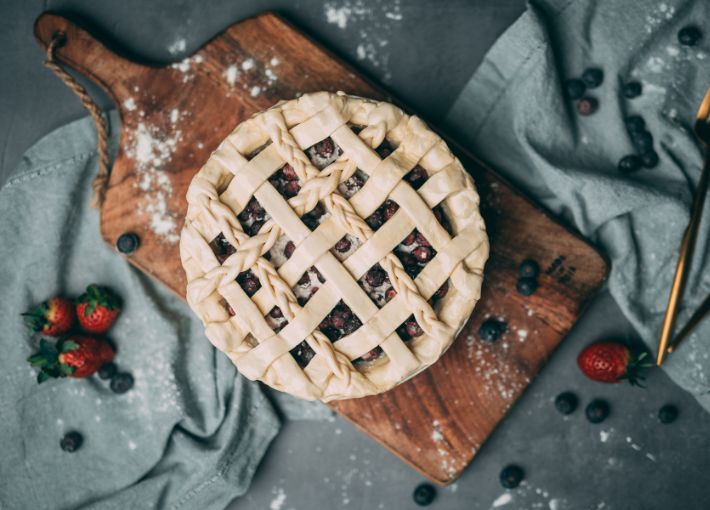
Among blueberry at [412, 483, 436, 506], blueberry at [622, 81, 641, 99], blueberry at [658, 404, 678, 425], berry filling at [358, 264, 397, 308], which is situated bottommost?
blueberry at [412, 483, 436, 506]

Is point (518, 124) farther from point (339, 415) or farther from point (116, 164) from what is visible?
point (116, 164)

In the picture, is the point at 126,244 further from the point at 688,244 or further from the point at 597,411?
the point at 688,244

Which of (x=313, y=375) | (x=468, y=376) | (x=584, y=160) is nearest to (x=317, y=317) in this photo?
(x=313, y=375)

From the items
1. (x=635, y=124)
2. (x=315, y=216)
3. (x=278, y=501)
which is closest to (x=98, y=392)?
(x=278, y=501)

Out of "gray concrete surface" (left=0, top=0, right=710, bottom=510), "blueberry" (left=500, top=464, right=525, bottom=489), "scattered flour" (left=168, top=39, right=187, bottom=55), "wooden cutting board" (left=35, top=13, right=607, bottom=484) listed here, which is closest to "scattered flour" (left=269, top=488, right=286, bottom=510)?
"gray concrete surface" (left=0, top=0, right=710, bottom=510)

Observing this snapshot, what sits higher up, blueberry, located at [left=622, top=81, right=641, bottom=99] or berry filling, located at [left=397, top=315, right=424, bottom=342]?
blueberry, located at [left=622, top=81, right=641, bottom=99]

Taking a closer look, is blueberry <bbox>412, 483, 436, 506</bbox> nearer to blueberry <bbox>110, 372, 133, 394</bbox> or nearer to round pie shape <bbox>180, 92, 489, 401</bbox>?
round pie shape <bbox>180, 92, 489, 401</bbox>
